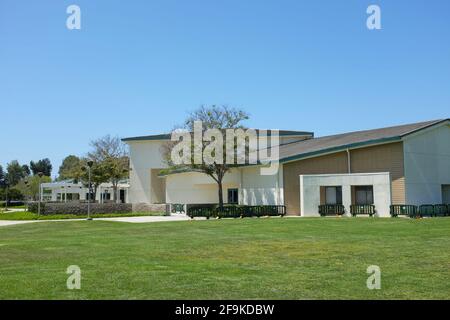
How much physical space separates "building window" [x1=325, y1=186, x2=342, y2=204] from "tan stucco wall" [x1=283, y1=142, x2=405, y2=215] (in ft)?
4.20

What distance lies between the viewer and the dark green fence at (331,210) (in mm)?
32312

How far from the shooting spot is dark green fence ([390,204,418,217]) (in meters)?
29.6

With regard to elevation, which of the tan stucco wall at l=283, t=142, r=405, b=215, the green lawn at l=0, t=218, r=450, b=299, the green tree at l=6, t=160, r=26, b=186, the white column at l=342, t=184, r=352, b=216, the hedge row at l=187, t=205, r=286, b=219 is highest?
the green tree at l=6, t=160, r=26, b=186

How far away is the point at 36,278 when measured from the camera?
29.3 feet

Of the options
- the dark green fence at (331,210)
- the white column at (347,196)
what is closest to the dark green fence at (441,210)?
the white column at (347,196)

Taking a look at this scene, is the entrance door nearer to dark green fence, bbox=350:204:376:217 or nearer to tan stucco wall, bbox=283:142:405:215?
tan stucco wall, bbox=283:142:405:215

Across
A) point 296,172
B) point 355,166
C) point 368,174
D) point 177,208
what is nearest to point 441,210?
point 368,174

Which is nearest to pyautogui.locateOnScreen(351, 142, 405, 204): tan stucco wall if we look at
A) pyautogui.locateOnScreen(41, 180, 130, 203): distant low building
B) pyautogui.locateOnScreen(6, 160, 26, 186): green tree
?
pyautogui.locateOnScreen(41, 180, 130, 203): distant low building

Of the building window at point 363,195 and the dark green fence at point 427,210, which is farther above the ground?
the building window at point 363,195

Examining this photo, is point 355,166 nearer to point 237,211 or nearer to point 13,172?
point 237,211

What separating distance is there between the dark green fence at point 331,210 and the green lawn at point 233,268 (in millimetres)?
16294

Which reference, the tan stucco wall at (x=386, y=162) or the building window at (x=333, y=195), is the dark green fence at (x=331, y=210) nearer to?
the building window at (x=333, y=195)
